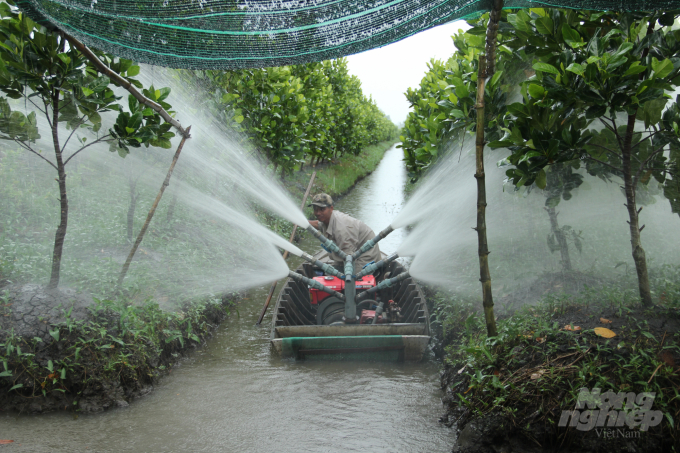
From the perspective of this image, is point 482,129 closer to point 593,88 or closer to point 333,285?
point 593,88

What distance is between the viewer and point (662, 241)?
584cm

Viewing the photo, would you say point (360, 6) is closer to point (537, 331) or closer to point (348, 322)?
point (537, 331)

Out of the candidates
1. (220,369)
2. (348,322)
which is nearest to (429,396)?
(348,322)

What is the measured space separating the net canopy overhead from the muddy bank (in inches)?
106

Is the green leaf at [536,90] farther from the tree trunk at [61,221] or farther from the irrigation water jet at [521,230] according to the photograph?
the tree trunk at [61,221]

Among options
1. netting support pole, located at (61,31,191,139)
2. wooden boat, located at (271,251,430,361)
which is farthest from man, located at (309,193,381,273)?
netting support pole, located at (61,31,191,139)

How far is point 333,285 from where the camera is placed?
257 inches

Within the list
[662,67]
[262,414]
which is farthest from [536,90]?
[262,414]

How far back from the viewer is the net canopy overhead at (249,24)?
325 centimetres

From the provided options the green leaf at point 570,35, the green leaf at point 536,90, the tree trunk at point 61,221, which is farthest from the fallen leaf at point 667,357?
the tree trunk at point 61,221

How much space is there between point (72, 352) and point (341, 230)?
399 centimetres

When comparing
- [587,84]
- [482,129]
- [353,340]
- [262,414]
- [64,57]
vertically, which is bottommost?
[262,414]

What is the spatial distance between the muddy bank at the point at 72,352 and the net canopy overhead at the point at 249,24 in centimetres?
269

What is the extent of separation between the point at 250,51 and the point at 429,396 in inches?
147
